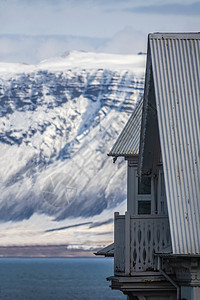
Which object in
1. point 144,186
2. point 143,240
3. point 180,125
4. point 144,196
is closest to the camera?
point 180,125

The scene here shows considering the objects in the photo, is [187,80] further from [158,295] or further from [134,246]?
[158,295]

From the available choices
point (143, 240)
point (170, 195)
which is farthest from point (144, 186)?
point (170, 195)

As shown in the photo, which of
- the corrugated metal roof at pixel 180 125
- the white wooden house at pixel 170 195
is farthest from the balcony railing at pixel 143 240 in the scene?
the corrugated metal roof at pixel 180 125

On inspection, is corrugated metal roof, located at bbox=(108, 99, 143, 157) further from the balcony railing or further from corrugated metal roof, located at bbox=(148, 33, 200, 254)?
corrugated metal roof, located at bbox=(148, 33, 200, 254)

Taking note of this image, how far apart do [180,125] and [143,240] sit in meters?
2.70

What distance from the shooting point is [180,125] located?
690 inches

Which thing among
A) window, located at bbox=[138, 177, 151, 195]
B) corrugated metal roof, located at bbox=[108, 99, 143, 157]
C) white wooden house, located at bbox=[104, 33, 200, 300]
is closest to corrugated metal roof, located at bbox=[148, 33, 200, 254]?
Result: white wooden house, located at bbox=[104, 33, 200, 300]

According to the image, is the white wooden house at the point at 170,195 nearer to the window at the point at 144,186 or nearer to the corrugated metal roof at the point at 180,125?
the corrugated metal roof at the point at 180,125

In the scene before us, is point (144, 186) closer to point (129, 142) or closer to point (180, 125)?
point (129, 142)

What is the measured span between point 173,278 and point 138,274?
2.48 ft

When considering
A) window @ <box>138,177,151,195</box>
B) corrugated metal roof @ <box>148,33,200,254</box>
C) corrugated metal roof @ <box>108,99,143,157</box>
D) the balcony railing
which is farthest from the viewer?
window @ <box>138,177,151,195</box>

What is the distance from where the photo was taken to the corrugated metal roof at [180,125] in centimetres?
1655

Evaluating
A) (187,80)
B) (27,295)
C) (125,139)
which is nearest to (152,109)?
(187,80)

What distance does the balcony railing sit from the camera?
1855 centimetres
